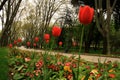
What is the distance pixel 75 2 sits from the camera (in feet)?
137

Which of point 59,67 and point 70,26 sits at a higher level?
point 70,26

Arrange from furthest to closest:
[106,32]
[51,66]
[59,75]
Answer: [106,32], [51,66], [59,75]

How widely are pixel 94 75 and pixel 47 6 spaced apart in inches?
1633

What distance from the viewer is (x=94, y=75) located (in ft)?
16.0

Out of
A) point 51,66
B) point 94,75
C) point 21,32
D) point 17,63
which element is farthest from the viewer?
point 21,32

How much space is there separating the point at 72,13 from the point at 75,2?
3547 millimetres

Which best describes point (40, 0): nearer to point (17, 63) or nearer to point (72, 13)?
point (72, 13)

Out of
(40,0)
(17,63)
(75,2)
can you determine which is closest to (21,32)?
(40,0)

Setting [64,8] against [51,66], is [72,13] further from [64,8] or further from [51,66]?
[51,66]

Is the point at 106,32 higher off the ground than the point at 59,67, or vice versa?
the point at 106,32

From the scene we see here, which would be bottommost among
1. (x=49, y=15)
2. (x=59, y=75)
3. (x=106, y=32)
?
(x=59, y=75)

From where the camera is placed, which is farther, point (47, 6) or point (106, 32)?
point (47, 6)

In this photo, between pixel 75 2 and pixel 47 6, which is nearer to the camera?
pixel 75 2

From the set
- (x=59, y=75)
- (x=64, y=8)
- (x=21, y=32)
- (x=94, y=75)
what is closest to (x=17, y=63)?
(x=59, y=75)
